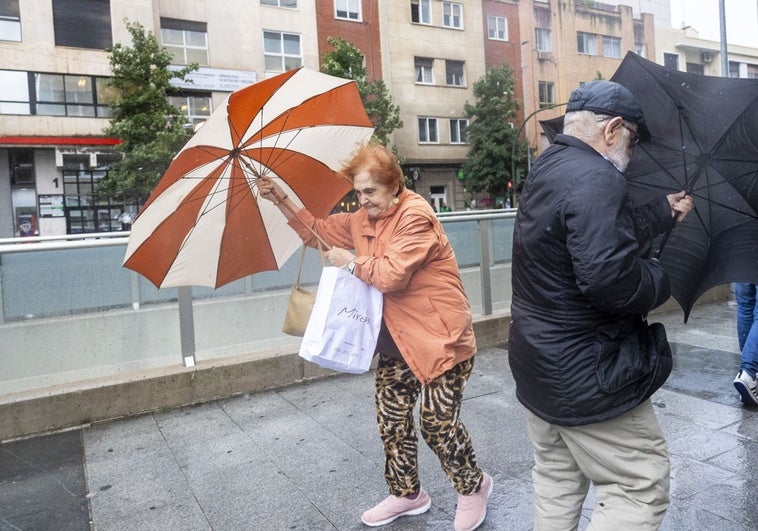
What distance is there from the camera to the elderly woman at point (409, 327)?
2.71 meters

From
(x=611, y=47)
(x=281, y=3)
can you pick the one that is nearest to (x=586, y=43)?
(x=611, y=47)

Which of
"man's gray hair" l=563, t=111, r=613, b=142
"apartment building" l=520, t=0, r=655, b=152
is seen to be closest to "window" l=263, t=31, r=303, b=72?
"apartment building" l=520, t=0, r=655, b=152

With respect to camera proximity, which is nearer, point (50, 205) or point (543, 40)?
point (50, 205)

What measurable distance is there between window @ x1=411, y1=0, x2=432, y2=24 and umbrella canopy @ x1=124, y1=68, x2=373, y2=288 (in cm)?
3352

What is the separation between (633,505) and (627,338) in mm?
520

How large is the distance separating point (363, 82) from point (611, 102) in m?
28.4

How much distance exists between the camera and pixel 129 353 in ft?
16.6

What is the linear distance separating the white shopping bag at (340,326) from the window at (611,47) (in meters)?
44.0

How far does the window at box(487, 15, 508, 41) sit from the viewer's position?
37494 mm

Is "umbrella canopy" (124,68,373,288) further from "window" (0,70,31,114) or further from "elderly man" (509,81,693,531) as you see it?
"window" (0,70,31,114)

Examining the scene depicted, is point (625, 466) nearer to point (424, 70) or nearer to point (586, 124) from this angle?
point (586, 124)

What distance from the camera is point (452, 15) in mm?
35812

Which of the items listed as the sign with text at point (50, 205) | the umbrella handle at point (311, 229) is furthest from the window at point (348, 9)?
the umbrella handle at point (311, 229)

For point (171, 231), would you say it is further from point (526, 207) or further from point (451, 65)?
point (451, 65)
